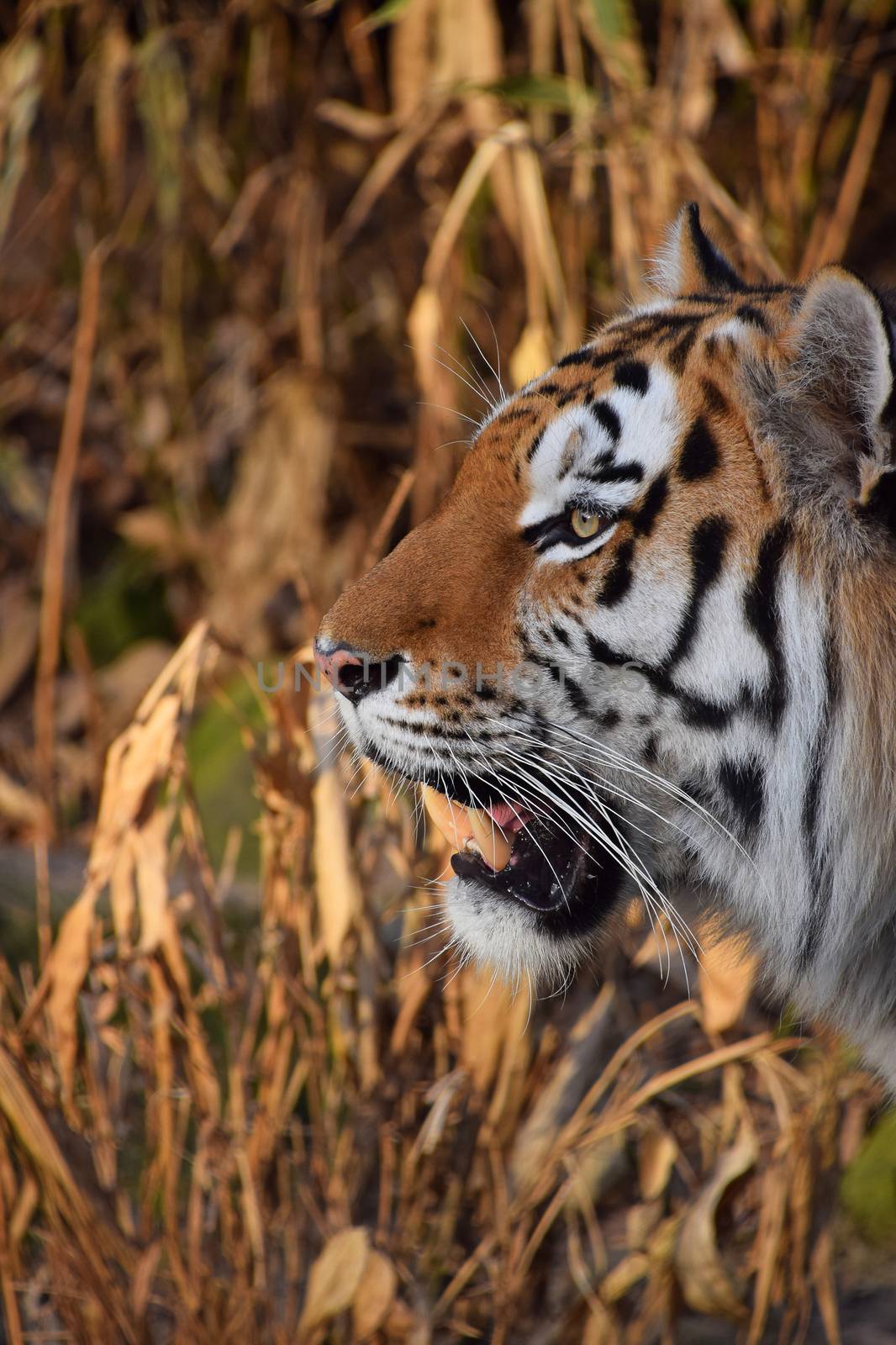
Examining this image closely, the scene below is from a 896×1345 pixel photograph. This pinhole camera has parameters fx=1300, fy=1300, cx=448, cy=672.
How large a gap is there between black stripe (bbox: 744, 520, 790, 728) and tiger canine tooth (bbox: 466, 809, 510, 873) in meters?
0.31

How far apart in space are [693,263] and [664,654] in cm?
56

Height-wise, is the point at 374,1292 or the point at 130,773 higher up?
the point at 130,773

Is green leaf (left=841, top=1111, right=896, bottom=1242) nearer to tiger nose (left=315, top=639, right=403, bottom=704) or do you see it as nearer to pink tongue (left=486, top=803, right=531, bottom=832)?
pink tongue (left=486, top=803, right=531, bottom=832)

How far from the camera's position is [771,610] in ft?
4.03

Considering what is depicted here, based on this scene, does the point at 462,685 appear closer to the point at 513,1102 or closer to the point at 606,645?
the point at 606,645

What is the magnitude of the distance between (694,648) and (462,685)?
0.23 metres

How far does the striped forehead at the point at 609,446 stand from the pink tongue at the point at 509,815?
0.97 ft

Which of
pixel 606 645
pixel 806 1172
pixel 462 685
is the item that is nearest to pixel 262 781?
pixel 462 685

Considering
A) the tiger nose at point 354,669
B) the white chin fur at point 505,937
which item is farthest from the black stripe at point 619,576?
the white chin fur at point 505,937

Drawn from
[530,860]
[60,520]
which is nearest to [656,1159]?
[530,860]

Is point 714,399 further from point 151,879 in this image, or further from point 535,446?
point 151,879

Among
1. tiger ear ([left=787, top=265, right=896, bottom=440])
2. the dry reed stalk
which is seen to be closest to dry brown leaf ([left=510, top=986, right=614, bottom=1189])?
tiger ear ([left=787, top=265, right=896, bottom=440])

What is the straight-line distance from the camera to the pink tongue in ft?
4.45

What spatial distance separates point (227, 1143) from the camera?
62.6 inches
